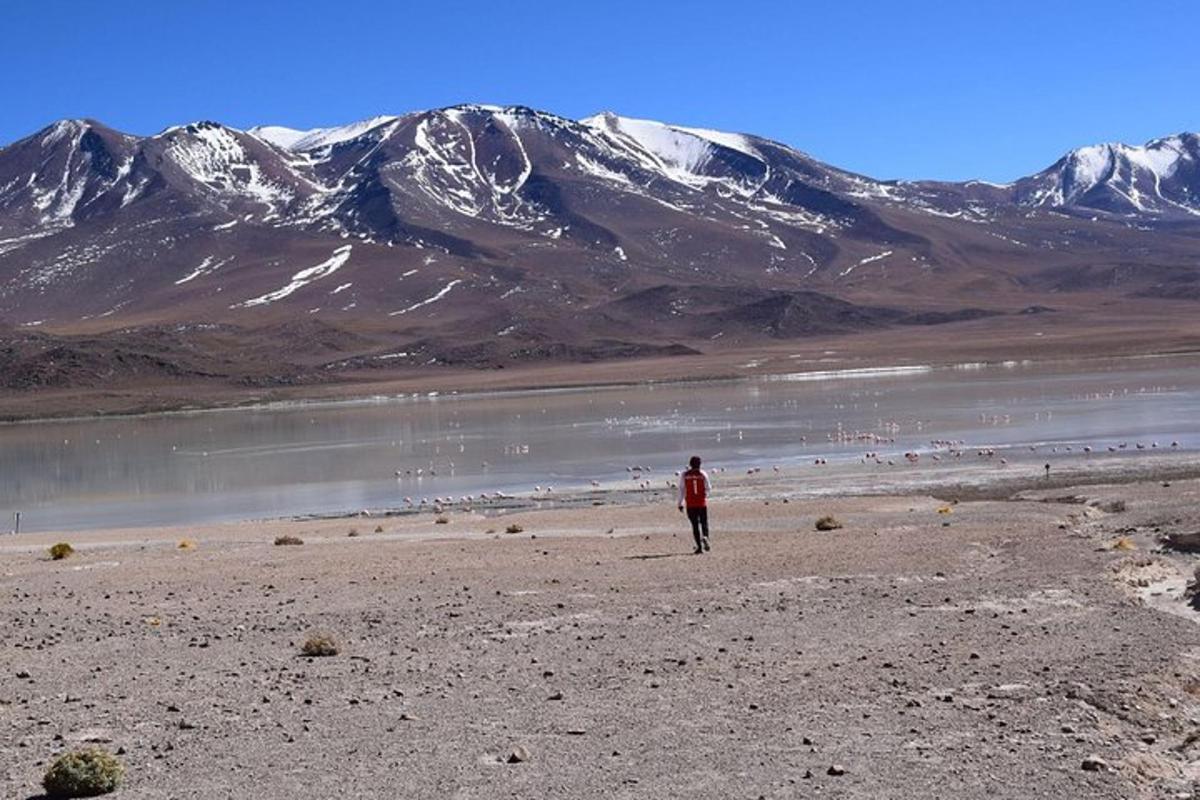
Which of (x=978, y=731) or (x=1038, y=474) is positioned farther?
(x=1038, y=474)

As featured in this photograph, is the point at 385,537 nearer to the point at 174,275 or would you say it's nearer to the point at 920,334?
the point at 920,334

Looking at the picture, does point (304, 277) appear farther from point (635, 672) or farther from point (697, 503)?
point (635, 672)

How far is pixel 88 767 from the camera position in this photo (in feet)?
25.5

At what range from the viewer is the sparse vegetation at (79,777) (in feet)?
25.4

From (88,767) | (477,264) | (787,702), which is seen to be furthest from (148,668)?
(477,264)

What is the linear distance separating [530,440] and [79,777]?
140ft

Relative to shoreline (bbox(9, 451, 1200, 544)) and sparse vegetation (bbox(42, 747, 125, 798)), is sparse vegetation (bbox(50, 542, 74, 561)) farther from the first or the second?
sparse vegetation (bbox(42, 747, 125, 798))

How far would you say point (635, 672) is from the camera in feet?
34.3

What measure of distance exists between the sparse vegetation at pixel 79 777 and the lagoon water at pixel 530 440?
2343 cm

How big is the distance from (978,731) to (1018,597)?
15.5ft

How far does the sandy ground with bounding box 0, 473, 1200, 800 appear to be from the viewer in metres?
8.04

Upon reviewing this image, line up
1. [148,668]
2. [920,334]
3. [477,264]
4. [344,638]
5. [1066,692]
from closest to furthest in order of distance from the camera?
[1066,692], [148,668], [344,638], [920,334], [477,264]

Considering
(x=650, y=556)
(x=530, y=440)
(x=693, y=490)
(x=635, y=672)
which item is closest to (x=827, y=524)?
(x=693, y=490)

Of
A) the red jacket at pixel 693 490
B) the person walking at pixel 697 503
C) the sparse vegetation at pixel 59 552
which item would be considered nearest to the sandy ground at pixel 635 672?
the person walking at pixel 697 503
